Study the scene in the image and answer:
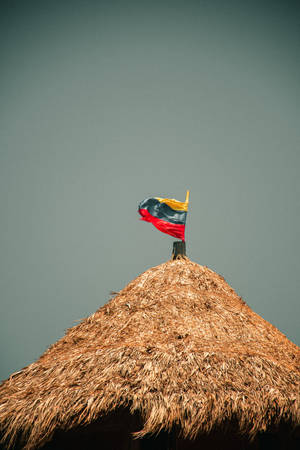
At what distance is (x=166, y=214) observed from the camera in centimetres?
1319

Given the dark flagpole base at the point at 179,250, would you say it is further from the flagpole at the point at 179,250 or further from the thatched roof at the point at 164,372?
the thatched roof at the point at 164,372

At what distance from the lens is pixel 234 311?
10.7 m

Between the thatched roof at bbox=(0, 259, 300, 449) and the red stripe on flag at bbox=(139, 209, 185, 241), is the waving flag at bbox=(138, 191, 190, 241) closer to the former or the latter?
the red stripe on flag at bbox=(139, 209, 185, 241)

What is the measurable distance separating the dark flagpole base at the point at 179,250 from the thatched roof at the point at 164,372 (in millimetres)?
1774

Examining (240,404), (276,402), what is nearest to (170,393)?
(240,404)

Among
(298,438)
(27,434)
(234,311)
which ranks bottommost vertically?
(27,434)

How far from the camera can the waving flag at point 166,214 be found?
42.8 feet

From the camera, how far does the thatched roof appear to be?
7504 millimetres

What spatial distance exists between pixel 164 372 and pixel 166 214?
A: 5944 mm

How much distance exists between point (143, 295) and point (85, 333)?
5.33 feet

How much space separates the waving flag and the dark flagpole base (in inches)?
8.7

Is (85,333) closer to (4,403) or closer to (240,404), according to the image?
Answer: (4,403)

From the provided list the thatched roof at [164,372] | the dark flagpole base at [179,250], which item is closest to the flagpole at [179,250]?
the dark flagpole base at [179,250]

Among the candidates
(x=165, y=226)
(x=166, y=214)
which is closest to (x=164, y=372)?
(x=165, y=226)
